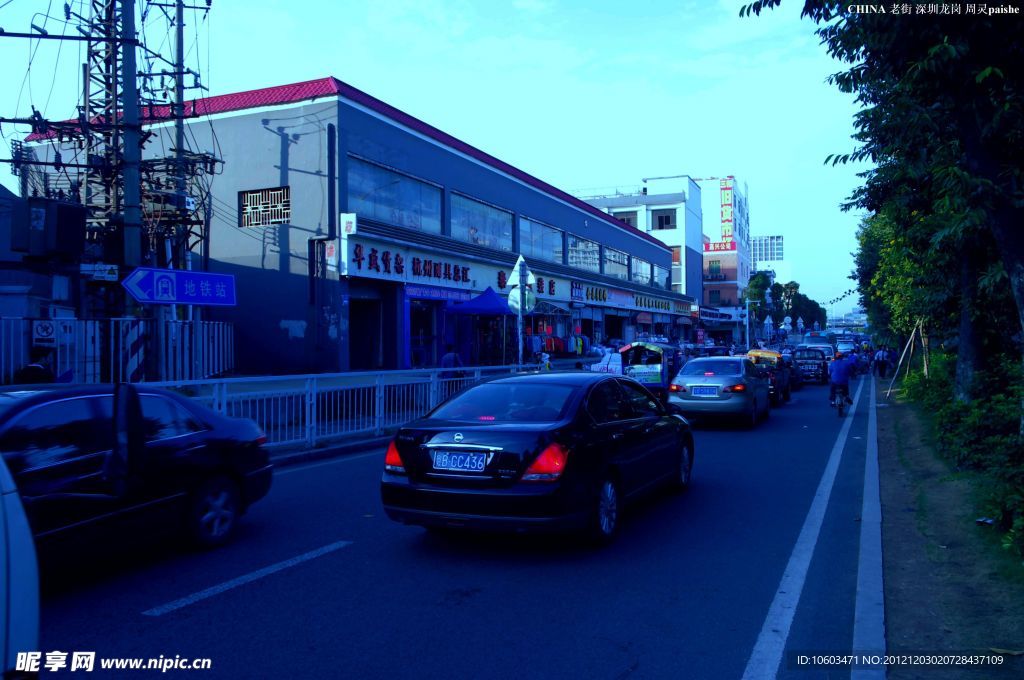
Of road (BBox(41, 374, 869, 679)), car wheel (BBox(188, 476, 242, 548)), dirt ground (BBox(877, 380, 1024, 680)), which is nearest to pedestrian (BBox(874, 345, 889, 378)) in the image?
dirt ground (BBox(877, 380, 1024, 680))

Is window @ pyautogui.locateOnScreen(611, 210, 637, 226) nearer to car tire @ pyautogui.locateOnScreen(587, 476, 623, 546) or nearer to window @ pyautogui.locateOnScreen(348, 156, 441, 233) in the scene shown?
window @ pyautogui.locateOnScreen(348, 156, 441, 233)

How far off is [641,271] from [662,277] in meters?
5.85

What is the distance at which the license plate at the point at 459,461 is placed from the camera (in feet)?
20.6

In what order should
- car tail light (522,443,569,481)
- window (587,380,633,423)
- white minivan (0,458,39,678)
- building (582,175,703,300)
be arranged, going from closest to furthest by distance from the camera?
white minivan (0,458,39,678), car tail light (522,443,569,481), window (587,380,633,423), building (582,175,703,300)

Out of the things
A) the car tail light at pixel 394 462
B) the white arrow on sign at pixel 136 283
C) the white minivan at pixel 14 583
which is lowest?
the car tail light at pixel 394 462

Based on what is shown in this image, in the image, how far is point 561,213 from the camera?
3981cm

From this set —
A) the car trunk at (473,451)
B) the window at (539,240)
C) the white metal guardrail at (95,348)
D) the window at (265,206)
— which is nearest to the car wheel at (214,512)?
the car trunk at (473,451)

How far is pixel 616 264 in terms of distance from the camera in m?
49.6

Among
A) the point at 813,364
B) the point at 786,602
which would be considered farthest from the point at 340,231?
the point at 813,364

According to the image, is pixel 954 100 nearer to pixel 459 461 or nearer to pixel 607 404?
pixel 607 404

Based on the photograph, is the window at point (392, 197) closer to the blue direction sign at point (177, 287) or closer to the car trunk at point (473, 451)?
the blue direction sign at point (177, 287)

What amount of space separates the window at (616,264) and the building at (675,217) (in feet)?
80.5

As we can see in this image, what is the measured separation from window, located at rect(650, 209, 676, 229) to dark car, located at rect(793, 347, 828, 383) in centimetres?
4683

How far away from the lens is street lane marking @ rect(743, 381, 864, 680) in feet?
14.4
